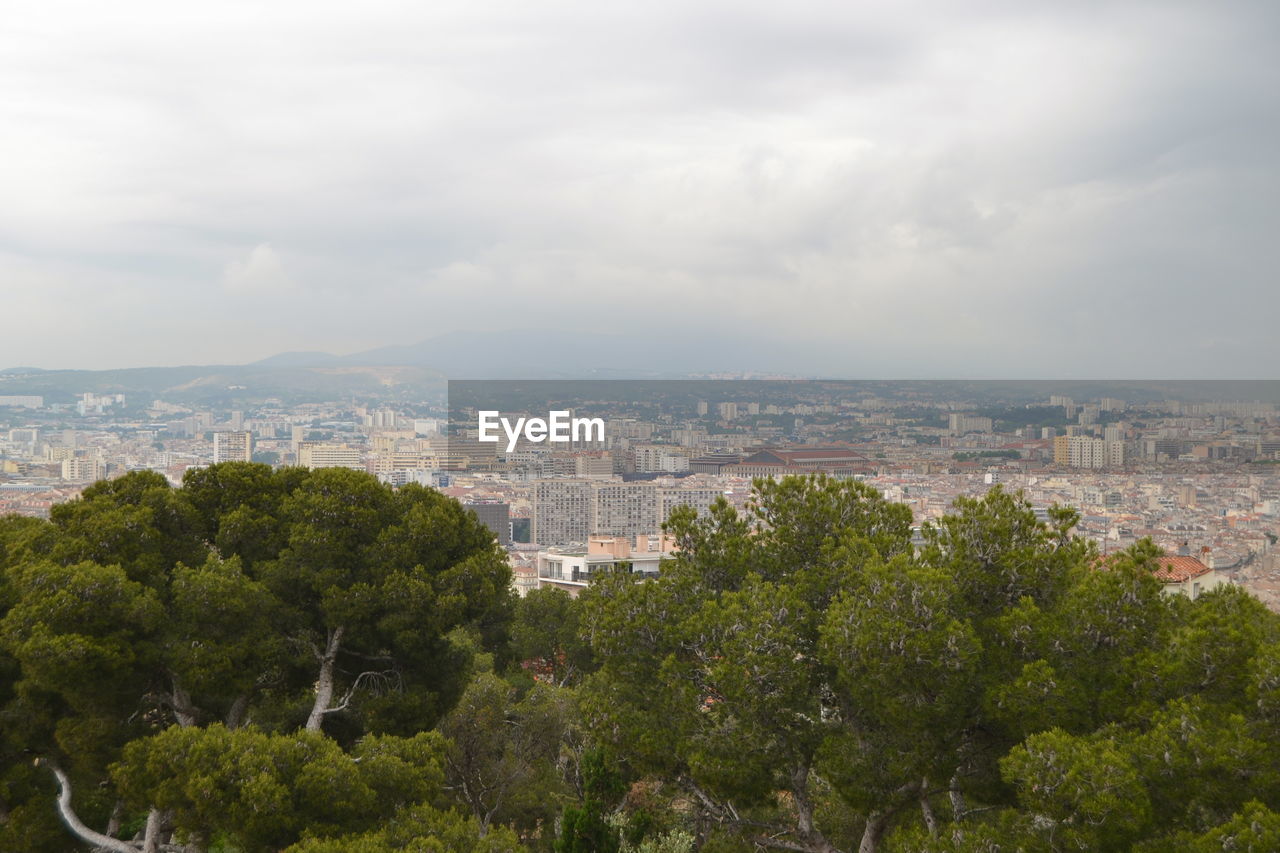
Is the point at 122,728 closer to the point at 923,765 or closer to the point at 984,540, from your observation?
the point at 923,765

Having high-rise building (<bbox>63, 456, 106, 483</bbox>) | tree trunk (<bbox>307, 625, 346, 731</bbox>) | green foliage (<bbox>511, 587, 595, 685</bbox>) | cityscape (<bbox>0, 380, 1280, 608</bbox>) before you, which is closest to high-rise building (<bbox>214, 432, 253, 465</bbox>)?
cityscape (<bbox>0, 380, 1280, 608</bbox>)

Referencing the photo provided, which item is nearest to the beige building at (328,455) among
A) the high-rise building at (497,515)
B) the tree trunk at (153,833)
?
the high-rise building at (497,515)

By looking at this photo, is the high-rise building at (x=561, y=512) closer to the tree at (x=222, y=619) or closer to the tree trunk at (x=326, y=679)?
the tree at (x=222, y=619)

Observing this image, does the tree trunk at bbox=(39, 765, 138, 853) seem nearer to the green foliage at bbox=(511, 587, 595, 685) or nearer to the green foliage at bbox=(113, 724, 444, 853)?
the green foliage at bbox=(113, 724, 444, 853)

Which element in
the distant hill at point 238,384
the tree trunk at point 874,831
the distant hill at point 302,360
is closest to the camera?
the tree trunk at point 874,831

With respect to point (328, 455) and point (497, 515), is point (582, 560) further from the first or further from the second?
point (328, 455)

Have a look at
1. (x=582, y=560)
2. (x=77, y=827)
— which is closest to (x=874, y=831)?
(x=77, y=827)
